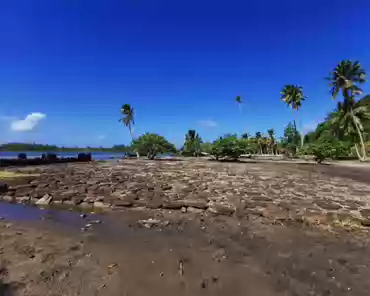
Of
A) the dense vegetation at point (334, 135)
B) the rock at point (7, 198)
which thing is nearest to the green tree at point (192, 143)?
the dense vegetation at point (334, 135)

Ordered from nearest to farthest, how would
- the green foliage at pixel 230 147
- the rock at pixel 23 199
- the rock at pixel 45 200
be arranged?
A: the rock at pixel 45 200 < the rock at pixel 23 199 < the green foliage at pixel 230 147

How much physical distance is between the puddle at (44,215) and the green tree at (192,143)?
6215cm

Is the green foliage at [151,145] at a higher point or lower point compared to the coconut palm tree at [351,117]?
lower

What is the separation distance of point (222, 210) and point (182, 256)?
11.0 feet

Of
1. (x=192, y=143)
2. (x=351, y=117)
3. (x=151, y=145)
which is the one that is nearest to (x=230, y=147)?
(x=151, y=145)

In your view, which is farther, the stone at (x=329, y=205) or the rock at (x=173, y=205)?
the rock at (x=173, y=205)

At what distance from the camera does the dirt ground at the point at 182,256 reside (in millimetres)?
3785

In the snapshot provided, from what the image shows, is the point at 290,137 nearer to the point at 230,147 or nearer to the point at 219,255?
the point at 230,147

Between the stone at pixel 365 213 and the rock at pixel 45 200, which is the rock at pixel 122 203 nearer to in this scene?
the rock at pixel 45 200

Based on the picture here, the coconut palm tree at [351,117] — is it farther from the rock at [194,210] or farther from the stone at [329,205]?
the rock at [194,210]

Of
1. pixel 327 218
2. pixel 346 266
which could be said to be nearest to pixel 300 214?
pixel 327 218

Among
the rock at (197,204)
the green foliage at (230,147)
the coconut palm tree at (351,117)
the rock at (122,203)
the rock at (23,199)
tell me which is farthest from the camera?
the green foliage at (230,147)

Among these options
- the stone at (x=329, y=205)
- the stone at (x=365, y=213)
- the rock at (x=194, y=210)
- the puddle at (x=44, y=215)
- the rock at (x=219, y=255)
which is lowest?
the rock at (x=219, y=255)

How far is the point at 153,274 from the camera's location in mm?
4160
